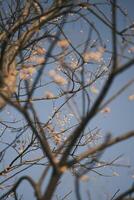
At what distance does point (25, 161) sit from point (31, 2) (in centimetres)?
302

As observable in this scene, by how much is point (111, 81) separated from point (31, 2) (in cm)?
340

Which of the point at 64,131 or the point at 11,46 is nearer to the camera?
the point at 11,46

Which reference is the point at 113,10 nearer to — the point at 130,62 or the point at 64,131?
the point at 130,62

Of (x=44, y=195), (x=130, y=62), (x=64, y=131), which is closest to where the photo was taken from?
(x=130, y=62)

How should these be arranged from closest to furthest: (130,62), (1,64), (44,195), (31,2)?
(130,62) → (44,195) → (1,64) → (31,2)

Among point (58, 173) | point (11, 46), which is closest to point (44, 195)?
point (58, 173)

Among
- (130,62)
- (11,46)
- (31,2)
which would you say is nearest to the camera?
(130,62)

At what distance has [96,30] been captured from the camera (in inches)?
180

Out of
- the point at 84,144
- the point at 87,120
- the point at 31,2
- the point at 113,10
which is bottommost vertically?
the point at 87,120

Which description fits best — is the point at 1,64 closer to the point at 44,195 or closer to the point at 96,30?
the point at 96,30

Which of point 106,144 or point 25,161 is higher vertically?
point 25,161

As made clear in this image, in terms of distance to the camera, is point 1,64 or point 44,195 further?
point 1,64

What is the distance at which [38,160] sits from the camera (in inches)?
238

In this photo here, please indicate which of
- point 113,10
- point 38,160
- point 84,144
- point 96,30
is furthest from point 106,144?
point 84,144
